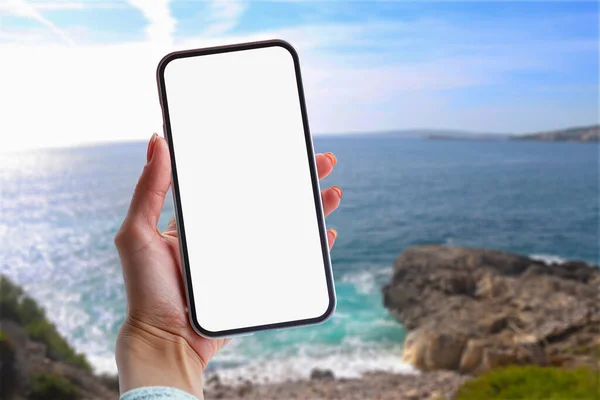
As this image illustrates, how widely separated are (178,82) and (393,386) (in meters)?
2.74

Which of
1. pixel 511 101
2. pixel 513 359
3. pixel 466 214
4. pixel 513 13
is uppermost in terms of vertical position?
pixel 513 13

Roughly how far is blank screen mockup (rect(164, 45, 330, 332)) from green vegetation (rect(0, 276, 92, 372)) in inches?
127

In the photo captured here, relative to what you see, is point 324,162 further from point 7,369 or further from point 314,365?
point 314,365

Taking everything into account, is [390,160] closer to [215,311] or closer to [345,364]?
[345,364]

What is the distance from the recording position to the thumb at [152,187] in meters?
0.65

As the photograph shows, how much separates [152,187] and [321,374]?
2953mm

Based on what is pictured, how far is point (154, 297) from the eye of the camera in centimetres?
66

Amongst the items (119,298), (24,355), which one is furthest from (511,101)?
(24,355)

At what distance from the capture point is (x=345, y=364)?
3639 mm

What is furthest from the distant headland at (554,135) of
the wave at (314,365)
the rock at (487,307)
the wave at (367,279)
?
the wave at (314,365)

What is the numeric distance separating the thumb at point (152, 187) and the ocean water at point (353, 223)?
2.96 metres

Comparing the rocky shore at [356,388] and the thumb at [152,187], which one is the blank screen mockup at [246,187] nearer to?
the thumb at [152,187]

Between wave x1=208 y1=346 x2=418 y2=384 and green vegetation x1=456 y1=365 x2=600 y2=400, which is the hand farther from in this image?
wave x1=208 y1=346 x2=418 y2=384

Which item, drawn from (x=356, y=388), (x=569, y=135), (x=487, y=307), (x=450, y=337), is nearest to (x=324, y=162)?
(x=356, y=388)
